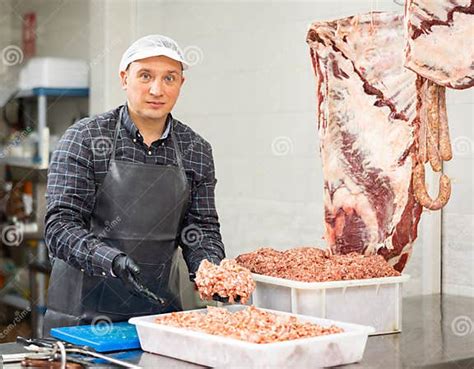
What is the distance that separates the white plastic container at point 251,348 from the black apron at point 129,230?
2.07ft

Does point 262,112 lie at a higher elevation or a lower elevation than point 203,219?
higher

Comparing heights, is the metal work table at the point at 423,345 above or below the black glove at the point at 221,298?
below

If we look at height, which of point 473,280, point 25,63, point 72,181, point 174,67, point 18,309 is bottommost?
point 18,309

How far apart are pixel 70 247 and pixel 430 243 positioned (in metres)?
1.73

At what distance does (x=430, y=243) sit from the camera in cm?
369

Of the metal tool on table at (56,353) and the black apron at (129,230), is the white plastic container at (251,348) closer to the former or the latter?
the metal tool on table at (56,353)

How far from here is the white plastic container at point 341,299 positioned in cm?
252

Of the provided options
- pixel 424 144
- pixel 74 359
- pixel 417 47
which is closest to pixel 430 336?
pixel 424 144

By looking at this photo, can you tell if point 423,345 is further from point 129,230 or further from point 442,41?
point 129,230

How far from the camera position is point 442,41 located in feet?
8.05

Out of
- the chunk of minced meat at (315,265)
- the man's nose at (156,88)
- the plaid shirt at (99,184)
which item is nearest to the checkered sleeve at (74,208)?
the plaid shirt at (99,184)

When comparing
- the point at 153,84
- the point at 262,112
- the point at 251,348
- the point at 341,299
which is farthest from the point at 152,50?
the point at 262,112

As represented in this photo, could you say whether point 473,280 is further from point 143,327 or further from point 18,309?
point 18,309

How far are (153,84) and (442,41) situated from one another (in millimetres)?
916
